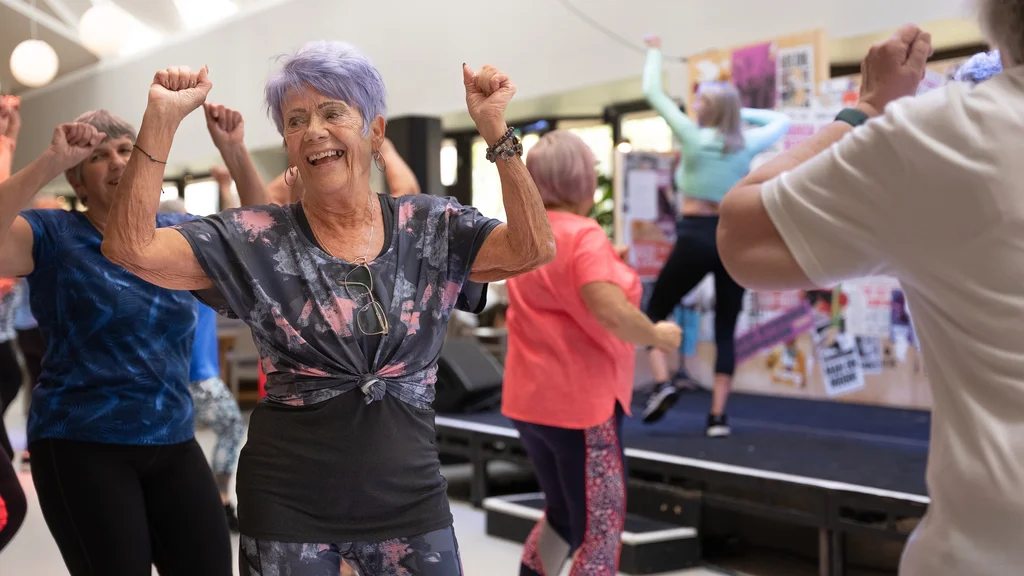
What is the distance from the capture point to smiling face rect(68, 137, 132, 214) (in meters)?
2.29

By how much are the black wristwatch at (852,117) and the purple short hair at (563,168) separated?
1.57 meters

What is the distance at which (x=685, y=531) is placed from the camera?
13.6 ft

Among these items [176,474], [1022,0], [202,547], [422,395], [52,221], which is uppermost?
[1022,0]

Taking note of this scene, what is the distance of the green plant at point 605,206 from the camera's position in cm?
801

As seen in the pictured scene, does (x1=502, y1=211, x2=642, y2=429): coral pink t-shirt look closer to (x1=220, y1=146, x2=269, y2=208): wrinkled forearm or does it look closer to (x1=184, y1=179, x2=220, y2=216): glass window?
(x1=220, y1=146, x2=269, y2=208): wrinkled forearm

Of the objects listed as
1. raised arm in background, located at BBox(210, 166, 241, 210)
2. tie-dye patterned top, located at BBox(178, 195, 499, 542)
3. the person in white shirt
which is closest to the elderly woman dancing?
tie-dye patterned top, located at BBox(178, 195, 499, 542)

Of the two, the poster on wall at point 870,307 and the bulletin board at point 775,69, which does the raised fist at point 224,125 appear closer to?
the poster on wall at point 870,307

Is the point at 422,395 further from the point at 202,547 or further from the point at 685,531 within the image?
the point at 685,531

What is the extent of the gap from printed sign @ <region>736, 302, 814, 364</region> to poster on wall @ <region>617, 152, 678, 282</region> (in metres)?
0.91

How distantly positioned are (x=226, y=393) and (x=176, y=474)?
8.10 ft

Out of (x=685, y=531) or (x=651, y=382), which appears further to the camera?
(x=651, y=382)

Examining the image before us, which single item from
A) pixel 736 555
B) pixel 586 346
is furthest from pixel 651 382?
pixel 586 346

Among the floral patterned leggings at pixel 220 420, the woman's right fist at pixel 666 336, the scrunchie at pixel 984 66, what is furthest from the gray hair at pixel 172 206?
the scrunchie at pixel 984 66

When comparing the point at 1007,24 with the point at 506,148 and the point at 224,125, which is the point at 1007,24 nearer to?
the point at 506,148
